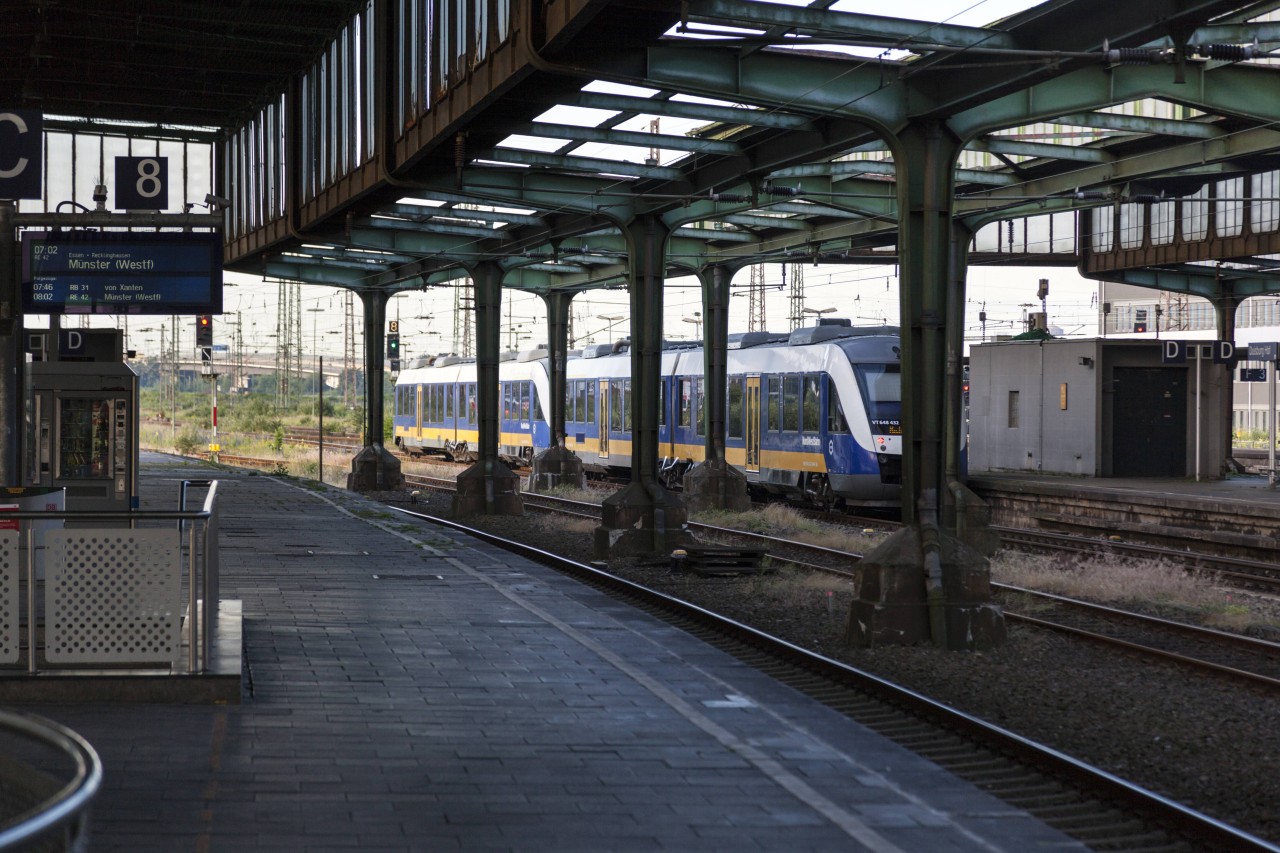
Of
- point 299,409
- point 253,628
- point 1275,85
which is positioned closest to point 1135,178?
point 1275,85

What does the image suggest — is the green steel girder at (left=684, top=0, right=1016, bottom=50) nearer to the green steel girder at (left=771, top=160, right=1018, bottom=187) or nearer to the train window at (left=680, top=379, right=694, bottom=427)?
the green steel girder at (left=771, top=160, right=1018, bottom=187)

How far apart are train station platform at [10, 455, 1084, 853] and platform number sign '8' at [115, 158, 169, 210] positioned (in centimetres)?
392

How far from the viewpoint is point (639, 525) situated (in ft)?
64.8

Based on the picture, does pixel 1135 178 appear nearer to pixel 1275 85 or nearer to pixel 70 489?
pixel 1275 85

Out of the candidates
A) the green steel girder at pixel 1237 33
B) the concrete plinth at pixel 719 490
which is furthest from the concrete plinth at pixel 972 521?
the green steel girder at pixel 1237 33

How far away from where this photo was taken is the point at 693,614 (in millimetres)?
14109

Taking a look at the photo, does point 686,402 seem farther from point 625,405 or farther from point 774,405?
point 774,405

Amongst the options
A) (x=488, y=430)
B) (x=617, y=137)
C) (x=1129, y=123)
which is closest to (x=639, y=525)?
(x=617, y=137)

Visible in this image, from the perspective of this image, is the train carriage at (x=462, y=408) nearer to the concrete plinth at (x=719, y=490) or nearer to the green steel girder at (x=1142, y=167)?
the concrete plinth at (x=719, y=490)

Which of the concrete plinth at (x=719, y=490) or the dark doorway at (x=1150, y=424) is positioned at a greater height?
the dark doorway at (x=1150, y=424)

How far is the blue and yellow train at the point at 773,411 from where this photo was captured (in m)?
25.2

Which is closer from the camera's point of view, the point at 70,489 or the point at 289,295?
the point at 70,489

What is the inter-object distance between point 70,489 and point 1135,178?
45.3 ft

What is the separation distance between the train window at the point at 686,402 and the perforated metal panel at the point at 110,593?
2365 centimetres
